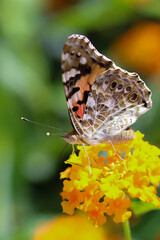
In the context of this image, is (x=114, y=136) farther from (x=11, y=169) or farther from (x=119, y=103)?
(x=11, y=169)


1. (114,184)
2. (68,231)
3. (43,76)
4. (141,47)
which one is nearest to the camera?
(114,184)

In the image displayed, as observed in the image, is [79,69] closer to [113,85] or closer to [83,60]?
[83,60]

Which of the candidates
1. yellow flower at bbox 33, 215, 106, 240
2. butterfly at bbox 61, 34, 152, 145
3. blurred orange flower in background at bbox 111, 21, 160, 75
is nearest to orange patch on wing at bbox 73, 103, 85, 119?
butterfly at bbox 61, 34, 152, 145

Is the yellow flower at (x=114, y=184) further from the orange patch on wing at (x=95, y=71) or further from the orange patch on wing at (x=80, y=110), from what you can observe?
the orange patch on wing at (x=95, y=71)

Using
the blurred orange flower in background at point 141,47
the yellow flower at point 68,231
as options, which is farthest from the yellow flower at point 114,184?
the blurred orange flower in background at point 141,47

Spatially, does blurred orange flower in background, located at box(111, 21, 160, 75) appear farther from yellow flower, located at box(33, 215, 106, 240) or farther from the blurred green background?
yellow flower, located at box(33, 215, 106, 240)

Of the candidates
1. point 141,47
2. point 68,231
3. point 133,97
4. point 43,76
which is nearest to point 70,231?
point 68,231
